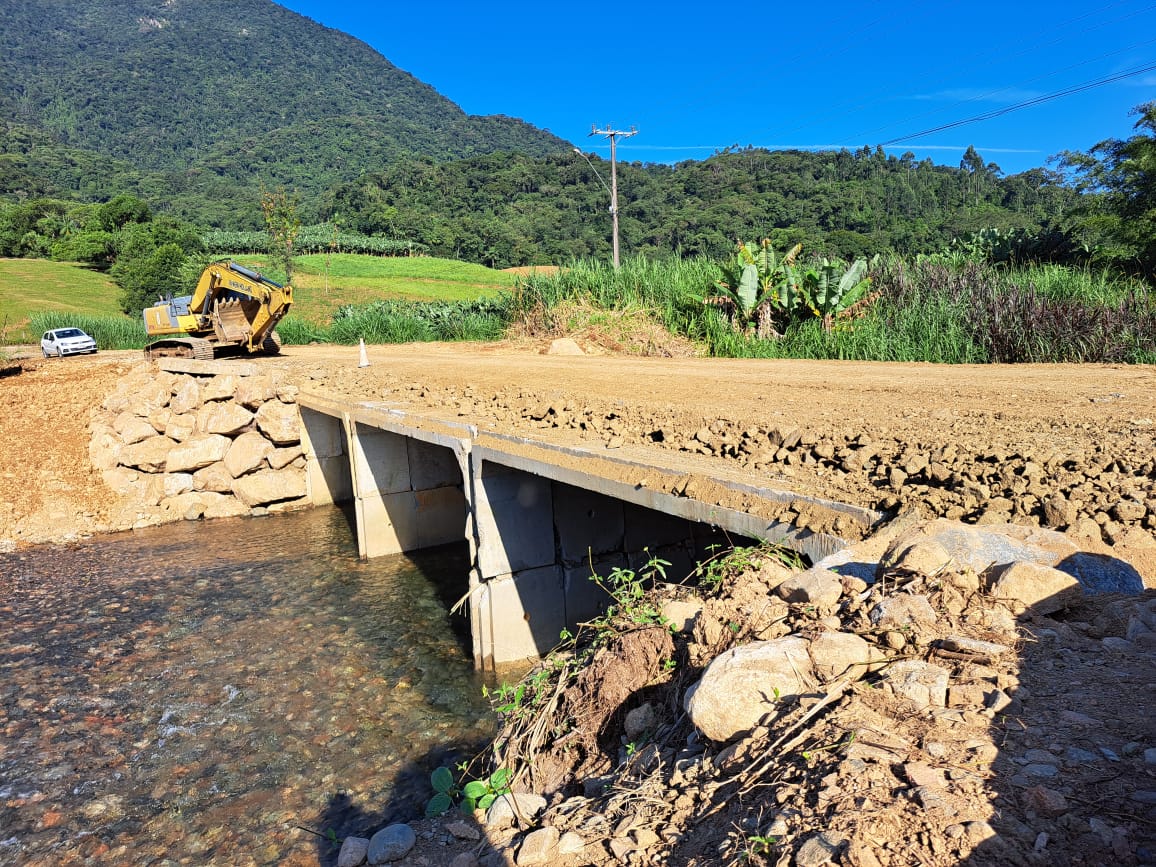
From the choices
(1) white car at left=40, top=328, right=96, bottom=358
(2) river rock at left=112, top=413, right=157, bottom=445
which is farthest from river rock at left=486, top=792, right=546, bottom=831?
(1) white car at left=40, top=328, right=96, bottom=358

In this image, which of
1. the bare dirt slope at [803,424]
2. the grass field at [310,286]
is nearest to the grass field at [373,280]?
the grass field at [310,286]

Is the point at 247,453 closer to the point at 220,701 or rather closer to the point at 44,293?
the point at 220,701

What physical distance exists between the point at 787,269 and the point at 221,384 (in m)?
10.3

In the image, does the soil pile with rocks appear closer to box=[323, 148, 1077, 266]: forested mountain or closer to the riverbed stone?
the riverbed stone

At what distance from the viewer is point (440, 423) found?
8.40 meters

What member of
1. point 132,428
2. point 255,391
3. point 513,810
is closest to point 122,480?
point 132,428

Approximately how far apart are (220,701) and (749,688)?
5.57 m

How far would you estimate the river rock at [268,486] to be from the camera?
13555 mm

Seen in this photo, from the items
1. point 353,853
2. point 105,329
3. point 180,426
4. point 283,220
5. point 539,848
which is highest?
point 283,220

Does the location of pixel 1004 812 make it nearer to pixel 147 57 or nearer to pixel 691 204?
pixel 691 204

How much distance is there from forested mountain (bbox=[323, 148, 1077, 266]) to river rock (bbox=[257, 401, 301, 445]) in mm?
12993

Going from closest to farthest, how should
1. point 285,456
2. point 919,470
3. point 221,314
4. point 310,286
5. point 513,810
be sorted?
1. point 513,810
2. point 919,470
3. point 285,456
4. point 221,314
5. point 310,286

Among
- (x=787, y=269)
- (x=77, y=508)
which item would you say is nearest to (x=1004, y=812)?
(x=787, y=269)

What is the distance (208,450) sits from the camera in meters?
13.8
